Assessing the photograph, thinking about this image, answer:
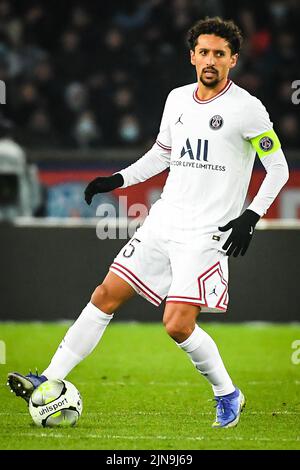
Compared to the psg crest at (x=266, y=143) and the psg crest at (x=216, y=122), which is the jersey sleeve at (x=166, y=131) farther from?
the psg crest at (x=266, y=143)

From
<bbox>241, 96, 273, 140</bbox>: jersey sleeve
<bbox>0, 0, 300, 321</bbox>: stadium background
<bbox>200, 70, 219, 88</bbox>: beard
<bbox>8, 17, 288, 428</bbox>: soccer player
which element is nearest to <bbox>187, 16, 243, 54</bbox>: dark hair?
<bbox>8, 17, 288, 428</bbox>: soccer player

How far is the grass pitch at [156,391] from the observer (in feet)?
19.4

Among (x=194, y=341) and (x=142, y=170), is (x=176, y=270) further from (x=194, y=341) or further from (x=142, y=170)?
(x=142, y=170)

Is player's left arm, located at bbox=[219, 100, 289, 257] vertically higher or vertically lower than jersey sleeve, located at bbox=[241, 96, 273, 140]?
lower

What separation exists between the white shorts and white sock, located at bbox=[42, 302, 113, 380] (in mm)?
275

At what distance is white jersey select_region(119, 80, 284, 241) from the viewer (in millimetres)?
6359

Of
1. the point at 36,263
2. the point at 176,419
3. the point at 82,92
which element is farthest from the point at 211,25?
the point at 82,92

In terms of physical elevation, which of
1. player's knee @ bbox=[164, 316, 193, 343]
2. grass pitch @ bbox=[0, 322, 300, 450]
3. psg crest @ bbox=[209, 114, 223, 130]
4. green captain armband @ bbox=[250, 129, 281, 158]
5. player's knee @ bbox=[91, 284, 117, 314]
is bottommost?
grass pitch @ bbox=[0, 322, 300, 450]

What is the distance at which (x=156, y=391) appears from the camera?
8148 millimetres

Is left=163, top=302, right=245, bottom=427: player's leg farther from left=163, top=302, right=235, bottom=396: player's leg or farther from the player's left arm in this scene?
the player's left arm

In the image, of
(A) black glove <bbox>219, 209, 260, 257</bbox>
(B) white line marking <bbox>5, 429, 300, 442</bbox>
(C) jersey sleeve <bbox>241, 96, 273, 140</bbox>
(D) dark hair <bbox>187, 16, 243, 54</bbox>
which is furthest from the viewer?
(D) dark hair <bbox>187, 16, 243, 54</bbox>

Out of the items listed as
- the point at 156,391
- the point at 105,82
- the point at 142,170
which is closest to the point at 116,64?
the point at 105,82

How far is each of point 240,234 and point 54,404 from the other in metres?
1.37

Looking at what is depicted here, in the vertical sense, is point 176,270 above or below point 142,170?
below
